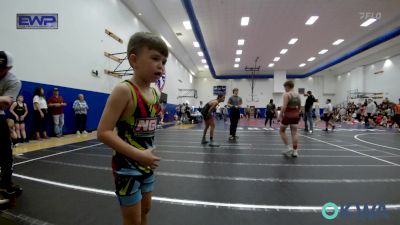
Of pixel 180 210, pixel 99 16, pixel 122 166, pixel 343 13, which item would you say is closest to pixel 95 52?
pixel 99 16

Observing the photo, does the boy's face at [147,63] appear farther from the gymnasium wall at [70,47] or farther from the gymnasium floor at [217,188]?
the gymnasium wall at [70,47]

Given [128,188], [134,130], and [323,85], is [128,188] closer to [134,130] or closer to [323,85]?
[134,130]

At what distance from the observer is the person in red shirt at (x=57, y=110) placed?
7.60m

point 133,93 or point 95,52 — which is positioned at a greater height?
point 95,52

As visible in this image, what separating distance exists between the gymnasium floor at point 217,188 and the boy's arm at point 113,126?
3.95 feet

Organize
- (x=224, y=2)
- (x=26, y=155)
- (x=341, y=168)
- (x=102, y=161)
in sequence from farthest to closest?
(x=224, y=2) → (x=26, y=155) → (x=102, y=161) → (x=341, y=168)

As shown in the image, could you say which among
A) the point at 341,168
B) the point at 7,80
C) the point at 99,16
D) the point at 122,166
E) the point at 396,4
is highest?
the point at 396,4

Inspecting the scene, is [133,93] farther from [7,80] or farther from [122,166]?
[7,80]

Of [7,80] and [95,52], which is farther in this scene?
[95,52]

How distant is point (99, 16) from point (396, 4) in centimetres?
1450

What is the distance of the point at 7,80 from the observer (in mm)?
2270

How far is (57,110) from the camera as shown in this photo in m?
7.70

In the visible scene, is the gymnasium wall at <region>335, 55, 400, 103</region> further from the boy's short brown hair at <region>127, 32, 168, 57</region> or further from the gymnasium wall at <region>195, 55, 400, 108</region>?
the boy's short brown hair at <region>127, 32, 168, 57</region>

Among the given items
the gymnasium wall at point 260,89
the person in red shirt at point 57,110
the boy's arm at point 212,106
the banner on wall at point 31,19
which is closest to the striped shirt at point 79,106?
the person in red shirt at point 57,110
